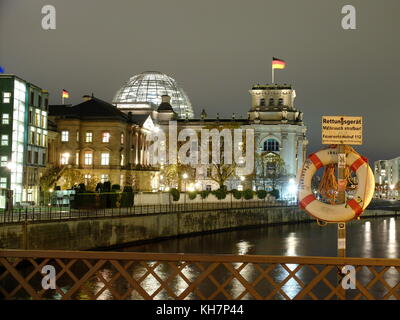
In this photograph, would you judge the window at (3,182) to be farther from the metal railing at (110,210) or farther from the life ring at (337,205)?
the life ring at (337,205)

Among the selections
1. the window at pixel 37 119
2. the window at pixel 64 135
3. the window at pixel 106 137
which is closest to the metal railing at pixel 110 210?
the window at pixel 37 119

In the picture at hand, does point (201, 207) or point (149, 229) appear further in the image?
point (201, 207)

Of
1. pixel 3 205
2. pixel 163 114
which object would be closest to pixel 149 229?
pixel 3 205

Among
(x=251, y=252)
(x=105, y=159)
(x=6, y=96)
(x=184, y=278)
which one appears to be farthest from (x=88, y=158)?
(x=184, y=278)

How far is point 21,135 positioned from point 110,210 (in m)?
12.3

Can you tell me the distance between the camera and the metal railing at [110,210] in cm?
4484

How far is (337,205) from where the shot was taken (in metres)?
16.5

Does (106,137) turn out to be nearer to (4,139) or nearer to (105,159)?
(105,159)

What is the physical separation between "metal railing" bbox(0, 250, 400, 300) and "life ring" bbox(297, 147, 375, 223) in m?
1.47

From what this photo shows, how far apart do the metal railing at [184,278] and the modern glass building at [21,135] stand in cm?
2165

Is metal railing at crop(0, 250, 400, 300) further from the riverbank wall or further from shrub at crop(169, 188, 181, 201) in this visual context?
shrub at crop(169, 188, 181, 201)

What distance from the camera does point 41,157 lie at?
70562 millimetres
